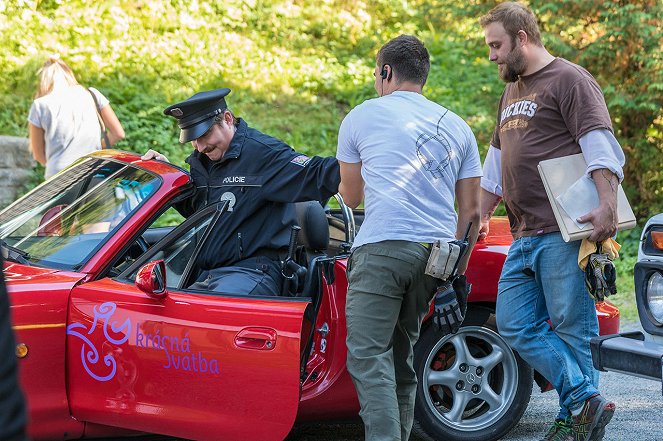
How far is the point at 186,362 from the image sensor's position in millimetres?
4074

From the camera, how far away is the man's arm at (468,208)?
13.9 feet

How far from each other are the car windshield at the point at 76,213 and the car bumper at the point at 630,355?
206cm

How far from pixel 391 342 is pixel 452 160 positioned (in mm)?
777

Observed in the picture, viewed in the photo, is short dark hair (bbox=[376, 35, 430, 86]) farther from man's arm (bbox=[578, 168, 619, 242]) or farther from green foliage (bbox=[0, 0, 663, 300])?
green foliage (bbox=[0, 0, 663, 300])

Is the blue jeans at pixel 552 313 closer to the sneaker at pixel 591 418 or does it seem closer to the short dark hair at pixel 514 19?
the sneaker at pixel 591 418

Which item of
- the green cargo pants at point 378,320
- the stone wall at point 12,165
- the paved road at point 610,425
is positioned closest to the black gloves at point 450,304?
the green cargo pants at point 378,320

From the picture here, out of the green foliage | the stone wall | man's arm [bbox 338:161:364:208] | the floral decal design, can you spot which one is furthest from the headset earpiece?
the stone wall

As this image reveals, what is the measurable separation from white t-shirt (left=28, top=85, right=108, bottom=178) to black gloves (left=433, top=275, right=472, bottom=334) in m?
3.95

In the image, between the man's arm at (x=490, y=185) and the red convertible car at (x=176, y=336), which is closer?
the red convertible car at (x=176, y=336)

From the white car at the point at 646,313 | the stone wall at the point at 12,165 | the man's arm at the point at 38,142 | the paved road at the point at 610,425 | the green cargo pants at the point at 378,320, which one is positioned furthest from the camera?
the stone wall at the point at 12,165

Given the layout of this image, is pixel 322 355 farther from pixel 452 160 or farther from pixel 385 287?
pixel 452 160

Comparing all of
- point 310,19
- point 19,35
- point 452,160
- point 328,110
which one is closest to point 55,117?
point 452,160

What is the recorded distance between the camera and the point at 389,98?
159 inches

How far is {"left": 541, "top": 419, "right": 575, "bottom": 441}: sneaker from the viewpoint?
4461mm
